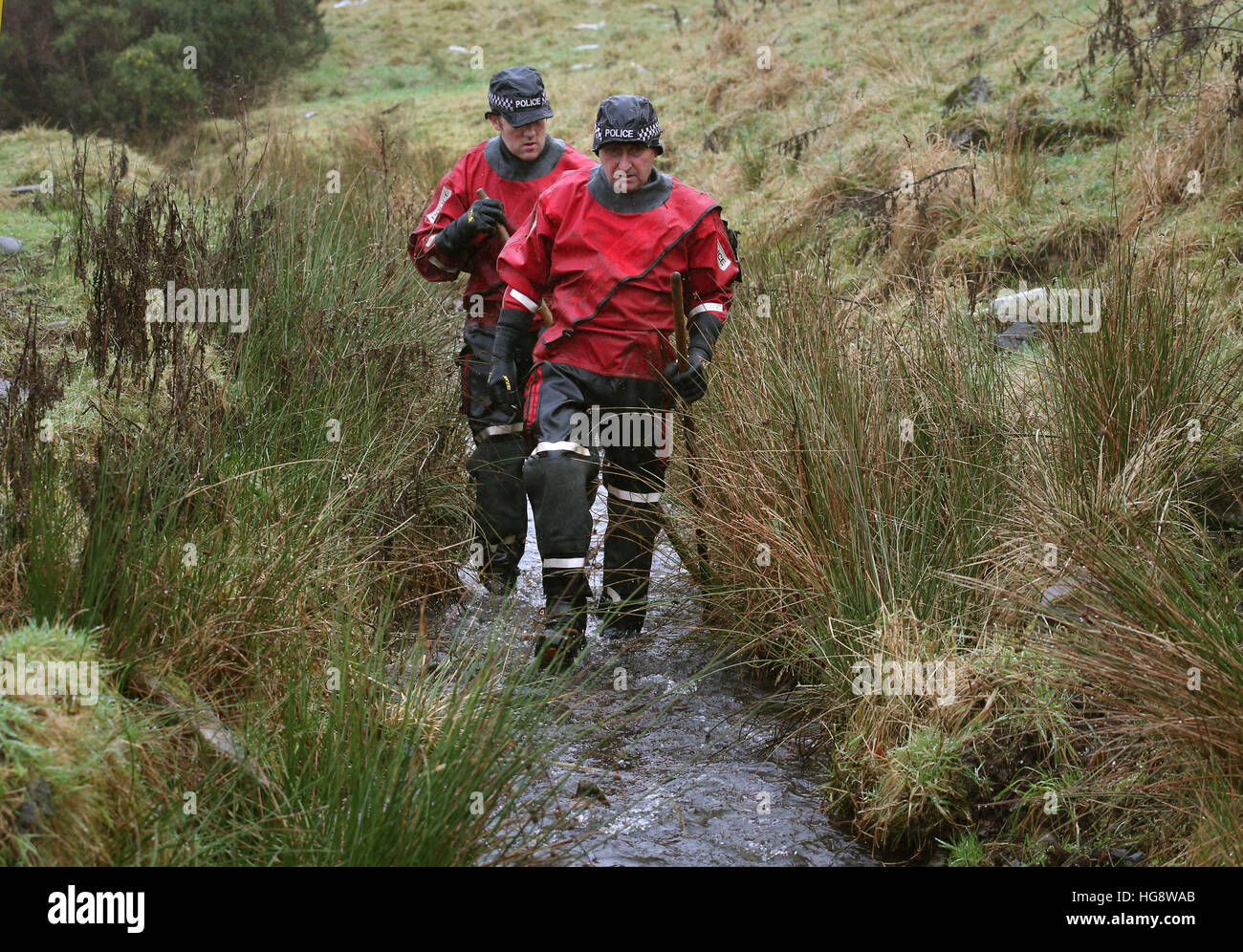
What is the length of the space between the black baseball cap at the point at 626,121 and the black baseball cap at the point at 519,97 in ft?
2.30

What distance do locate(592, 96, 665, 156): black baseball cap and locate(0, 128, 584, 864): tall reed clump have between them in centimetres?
144

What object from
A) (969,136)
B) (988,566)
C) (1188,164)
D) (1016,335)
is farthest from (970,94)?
(988,566)

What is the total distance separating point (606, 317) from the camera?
187 inches

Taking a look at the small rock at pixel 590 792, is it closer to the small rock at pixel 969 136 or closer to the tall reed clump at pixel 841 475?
the tall reed clump at pixel 841 475

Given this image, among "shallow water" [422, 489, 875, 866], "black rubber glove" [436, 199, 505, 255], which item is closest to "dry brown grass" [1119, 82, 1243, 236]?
"black rubber glove" [436, 199, 505, 255]

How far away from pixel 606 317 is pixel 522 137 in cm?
114

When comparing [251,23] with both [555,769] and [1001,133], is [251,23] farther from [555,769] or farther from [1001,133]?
[555,769]

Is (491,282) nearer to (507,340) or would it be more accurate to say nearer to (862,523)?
(507,340)

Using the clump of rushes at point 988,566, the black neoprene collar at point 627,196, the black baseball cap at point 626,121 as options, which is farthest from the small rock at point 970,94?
the black baseball cap at point 626,121

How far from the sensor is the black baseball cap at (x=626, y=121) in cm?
456

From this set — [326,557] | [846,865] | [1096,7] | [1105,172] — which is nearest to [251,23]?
[1096,7]

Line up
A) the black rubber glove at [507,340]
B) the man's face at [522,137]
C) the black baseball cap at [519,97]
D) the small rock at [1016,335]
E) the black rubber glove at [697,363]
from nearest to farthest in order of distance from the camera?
1. the black rubber glove at [697,363]
2. the black rubber glove at [507,340]
3. the black baseball cap at [519,97]
4. the man's face at [522,137]
5. the small rock at [1016,335]

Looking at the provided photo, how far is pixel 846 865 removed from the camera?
11.2 ft

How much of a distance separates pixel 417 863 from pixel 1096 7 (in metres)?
11.3
